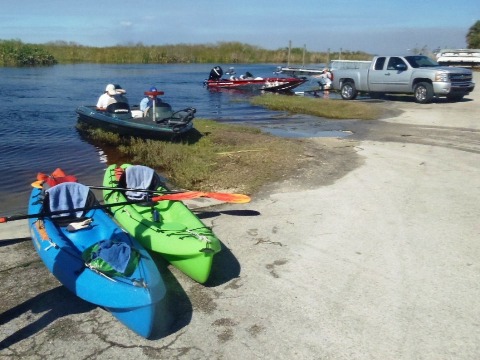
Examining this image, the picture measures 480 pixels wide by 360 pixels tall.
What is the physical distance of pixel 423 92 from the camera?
20094mm

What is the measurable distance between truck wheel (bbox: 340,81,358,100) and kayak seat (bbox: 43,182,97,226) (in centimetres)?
1778

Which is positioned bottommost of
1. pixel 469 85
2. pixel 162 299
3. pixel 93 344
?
pixel 93 344

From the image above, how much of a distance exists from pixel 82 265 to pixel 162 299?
1015 millimetres

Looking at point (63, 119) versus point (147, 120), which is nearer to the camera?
point (147, 120)

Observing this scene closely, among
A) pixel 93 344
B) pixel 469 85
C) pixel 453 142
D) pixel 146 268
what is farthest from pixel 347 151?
pixel 469 85

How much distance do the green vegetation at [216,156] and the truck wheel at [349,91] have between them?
9052mm

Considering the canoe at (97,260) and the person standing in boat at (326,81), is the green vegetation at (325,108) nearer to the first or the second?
the person standing in boat at (326,81)

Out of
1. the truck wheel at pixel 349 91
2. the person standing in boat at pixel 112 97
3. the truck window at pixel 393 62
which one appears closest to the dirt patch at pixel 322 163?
the person standing in boat at pixel 112 97

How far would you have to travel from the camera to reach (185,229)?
245 inches

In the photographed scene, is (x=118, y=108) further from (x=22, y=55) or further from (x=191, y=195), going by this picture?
(x=22, y=55)

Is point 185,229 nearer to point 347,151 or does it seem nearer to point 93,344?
point 93,344

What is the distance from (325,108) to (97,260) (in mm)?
16153

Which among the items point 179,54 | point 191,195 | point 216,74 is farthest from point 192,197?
point 179,54

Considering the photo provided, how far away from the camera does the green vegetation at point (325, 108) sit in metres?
18.3
